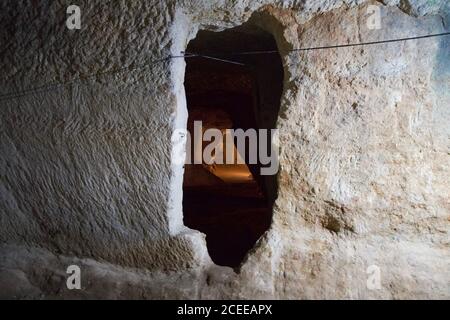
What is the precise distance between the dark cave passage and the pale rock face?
0.78 m

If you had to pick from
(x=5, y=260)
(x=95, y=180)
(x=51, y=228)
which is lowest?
(x=5, y=260)

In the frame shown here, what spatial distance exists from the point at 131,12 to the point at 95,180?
1.15 metres

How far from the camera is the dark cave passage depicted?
11.2 feet

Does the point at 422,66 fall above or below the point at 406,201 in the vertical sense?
above

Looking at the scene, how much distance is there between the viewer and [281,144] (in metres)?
2.29

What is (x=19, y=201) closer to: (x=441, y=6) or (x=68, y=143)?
(x=68, y=143)

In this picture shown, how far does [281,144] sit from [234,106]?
4481 mm

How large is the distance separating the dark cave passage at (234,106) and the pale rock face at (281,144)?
0.78m

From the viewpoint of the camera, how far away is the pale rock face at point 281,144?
2.18 m

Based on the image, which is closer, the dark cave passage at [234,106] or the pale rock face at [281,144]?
the pale rock face at [281,144]

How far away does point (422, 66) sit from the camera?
218 cm

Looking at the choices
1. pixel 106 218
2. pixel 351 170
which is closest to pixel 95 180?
pixel 106 218

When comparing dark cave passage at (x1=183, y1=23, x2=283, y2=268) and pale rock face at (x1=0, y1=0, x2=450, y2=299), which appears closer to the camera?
pale rock face at (x1=0, y1=0, x2=450, y2=299)
